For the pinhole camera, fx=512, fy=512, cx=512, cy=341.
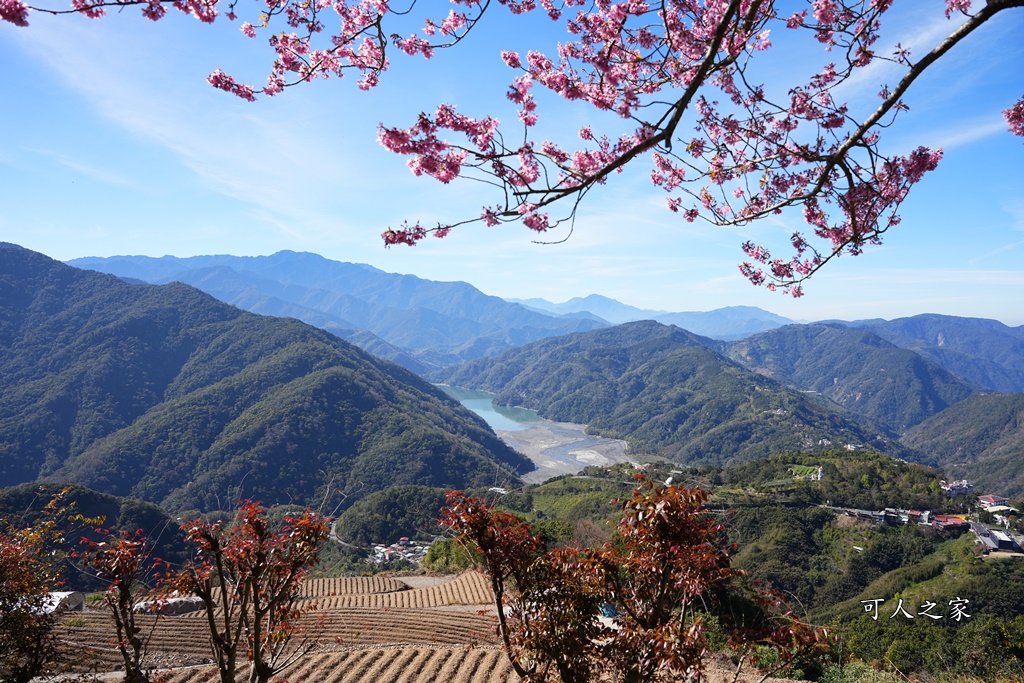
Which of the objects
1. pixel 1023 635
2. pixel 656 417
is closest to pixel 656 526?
A: pixel 1023 635

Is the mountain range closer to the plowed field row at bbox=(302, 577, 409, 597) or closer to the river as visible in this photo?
the river

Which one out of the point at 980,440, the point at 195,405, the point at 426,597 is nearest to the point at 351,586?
the point at 426,597

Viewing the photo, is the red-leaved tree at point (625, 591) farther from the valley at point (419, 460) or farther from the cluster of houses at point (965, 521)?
the cluster of houses at point (965, 521)

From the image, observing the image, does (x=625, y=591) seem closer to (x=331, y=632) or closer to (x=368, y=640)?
(x=368, y=640)

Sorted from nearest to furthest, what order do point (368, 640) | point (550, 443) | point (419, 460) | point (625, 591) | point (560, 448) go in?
point (625, 591) → point (368, 640) → point (419, 460) → point (560, 448) → point (550, 443)

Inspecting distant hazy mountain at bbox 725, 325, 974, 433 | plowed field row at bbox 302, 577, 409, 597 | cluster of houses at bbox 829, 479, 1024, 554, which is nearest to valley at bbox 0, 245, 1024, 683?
plowed field row at bbox 302, 577, 409, 597

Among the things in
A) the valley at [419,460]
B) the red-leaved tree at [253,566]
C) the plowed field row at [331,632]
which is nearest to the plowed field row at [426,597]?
the valley at [419,460]
